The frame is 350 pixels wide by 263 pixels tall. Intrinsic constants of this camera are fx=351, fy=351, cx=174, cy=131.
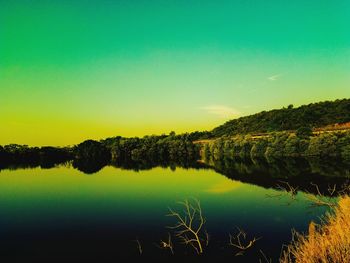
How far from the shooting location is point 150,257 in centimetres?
1919

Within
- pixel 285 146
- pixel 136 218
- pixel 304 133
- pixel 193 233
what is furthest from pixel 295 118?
pixel 193 233

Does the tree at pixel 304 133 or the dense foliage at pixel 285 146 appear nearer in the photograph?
the dense foliage at pixel 285 146

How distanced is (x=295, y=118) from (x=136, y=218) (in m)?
126

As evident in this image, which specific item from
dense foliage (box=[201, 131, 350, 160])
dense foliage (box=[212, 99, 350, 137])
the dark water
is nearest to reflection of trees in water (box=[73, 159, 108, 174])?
the dark water

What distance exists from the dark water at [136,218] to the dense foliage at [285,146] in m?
43.4

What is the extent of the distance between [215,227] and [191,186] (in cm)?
2266

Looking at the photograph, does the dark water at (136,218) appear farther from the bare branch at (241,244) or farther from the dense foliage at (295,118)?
the dense foliage at (295,118)

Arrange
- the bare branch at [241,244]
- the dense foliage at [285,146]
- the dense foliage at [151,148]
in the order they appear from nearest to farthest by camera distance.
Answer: the bare branch at [241,244], the dense foliage at [285,146], the dense foliage at [151,148]

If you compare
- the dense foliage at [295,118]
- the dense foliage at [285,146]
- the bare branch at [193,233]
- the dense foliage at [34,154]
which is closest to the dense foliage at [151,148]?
the dense foliage at [285,146]

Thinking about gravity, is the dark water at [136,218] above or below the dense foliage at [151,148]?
below

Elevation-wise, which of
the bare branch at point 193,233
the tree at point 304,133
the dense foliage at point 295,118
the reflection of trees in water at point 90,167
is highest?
the dense foliage at point 295,118

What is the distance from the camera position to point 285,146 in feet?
327

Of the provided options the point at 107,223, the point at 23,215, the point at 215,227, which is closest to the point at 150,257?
the point at 215,227

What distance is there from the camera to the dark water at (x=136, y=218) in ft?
66.1
